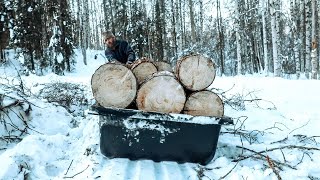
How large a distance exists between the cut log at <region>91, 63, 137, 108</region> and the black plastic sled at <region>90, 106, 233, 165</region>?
0.59 feet

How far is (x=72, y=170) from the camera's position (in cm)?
348

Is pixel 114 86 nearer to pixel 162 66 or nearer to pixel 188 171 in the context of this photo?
pixel 188 171

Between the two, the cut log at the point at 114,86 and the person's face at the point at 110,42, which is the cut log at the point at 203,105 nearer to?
the cut log at the point at 114,86

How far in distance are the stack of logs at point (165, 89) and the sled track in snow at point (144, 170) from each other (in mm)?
557

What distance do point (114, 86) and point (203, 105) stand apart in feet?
3.15

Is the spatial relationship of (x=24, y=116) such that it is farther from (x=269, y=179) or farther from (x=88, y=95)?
(x=269, y=179)

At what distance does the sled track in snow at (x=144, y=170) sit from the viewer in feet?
10.5

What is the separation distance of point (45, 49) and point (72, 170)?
19.6m

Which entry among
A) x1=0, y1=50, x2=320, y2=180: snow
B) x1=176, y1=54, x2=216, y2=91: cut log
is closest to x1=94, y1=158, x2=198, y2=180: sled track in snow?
x1=0, y1=50, x2=320, y2=180: snow

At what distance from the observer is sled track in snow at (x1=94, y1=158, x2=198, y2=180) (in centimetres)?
320

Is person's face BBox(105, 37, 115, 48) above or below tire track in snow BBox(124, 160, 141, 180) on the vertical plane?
above

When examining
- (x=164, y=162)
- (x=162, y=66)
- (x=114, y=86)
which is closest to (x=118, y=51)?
(x=162, y=66)

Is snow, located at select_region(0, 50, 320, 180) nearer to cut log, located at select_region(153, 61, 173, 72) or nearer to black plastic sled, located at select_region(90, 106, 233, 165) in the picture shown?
black plastic sled, located at select_region(90, 106, 233, 165)

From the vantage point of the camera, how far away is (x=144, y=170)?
3389mm
